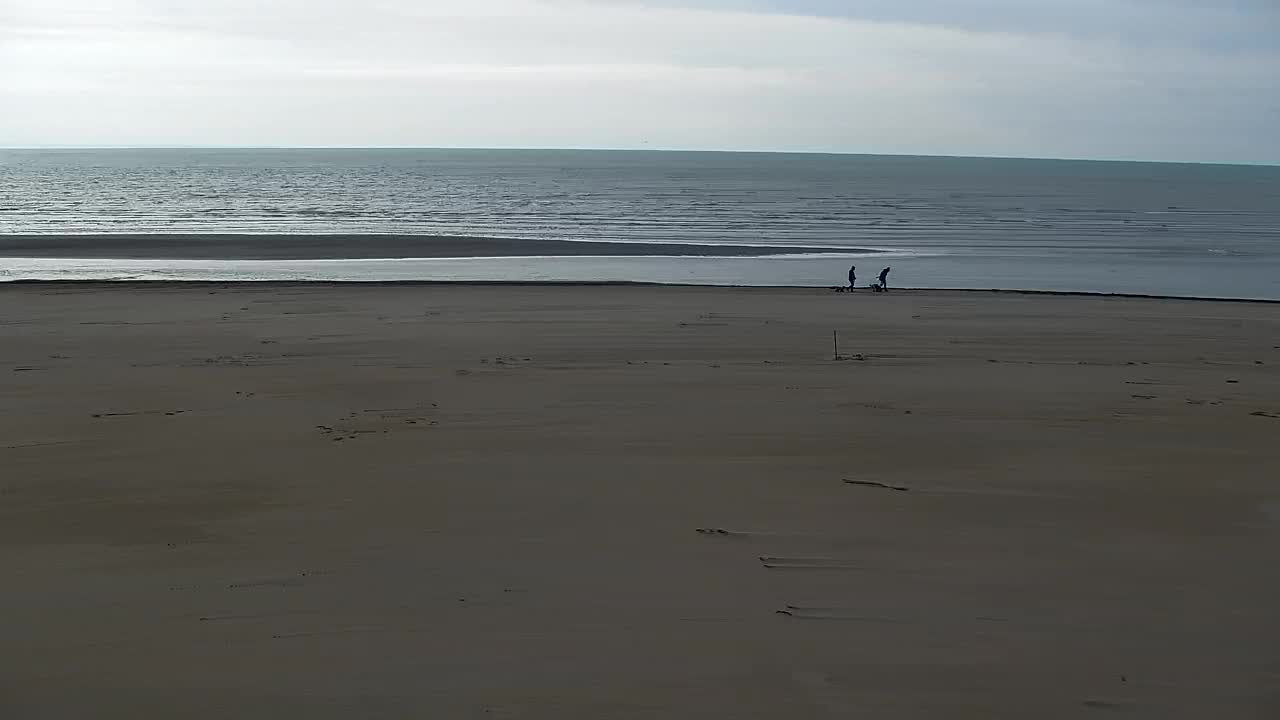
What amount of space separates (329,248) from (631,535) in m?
39.1

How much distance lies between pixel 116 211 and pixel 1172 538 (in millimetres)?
73005

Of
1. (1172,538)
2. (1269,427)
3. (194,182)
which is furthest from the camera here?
(194,182)

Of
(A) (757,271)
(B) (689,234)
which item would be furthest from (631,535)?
(B) (689,234)

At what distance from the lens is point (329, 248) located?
4531 centimetres

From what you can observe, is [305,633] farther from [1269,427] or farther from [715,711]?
[1269,427]

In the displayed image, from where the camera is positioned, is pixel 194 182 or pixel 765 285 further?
pixel 194 182

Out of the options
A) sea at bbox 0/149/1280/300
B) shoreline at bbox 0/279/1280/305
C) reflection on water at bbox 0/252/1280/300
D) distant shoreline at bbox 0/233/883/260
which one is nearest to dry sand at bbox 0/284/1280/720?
shoreline at bbox 0/279/1280/305

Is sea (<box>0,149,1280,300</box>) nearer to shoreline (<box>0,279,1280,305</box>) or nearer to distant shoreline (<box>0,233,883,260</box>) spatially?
distant shoreline (<box>0,233,883,260</box>)

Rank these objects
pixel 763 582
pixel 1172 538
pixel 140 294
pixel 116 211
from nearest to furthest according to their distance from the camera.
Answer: pixel 763 582 → pixel 1172 538 → pixel 140 294 → pixel 116 211

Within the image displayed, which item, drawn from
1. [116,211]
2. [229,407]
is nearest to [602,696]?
[229,407]

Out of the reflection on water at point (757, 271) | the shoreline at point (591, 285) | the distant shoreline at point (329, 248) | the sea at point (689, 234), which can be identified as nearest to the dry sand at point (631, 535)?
the shoreline at point (591, 285)

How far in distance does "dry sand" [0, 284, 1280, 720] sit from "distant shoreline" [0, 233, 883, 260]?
25.7m

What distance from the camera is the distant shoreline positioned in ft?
139

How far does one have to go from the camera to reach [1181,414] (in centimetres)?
1377
